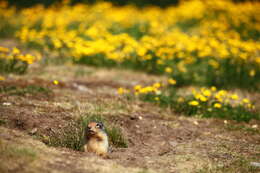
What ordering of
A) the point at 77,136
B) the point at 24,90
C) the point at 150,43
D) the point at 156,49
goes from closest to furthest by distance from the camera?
the point at 77,136 → the point at 24,90 → the point at 156,49 → the point at 150,43

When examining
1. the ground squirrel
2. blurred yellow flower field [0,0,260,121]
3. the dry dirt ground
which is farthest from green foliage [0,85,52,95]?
the ground squirrel

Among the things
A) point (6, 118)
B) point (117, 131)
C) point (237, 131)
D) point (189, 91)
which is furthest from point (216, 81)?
point (6, 118)

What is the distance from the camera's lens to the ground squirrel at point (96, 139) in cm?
440

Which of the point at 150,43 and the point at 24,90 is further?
the point at 150,43

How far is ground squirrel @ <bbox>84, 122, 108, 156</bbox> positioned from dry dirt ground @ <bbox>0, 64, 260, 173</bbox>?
13 cm

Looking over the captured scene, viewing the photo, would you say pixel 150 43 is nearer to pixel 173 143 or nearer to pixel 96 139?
pixel 173 143

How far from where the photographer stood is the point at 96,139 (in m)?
4.46

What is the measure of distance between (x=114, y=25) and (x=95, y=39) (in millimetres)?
1459

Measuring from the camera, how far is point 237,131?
237 inches

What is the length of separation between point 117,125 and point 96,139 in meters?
1.00

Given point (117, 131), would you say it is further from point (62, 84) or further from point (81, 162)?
point (62, 84)

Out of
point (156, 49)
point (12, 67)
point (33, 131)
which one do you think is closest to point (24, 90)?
point (12, 67)

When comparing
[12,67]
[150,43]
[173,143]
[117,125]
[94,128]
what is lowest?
[173,143]

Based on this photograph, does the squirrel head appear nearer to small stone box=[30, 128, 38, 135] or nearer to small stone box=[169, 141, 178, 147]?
small stone box=[30, 128, 38, 135]
